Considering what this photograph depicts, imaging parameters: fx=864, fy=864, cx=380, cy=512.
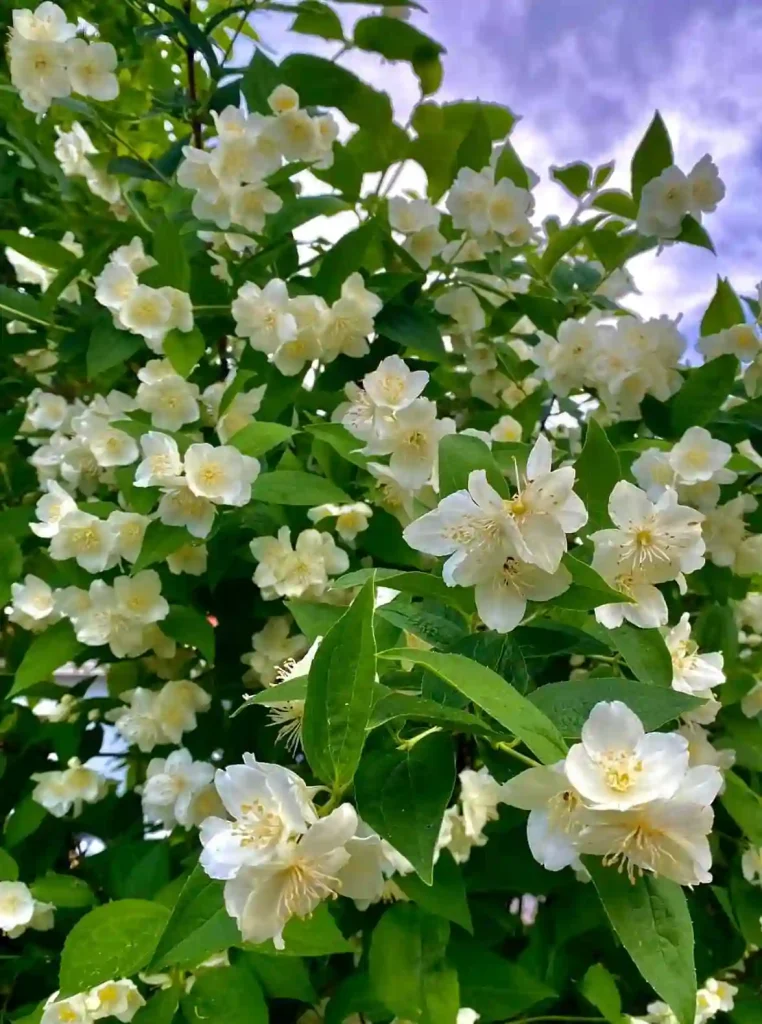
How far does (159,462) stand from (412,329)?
1.22 feet

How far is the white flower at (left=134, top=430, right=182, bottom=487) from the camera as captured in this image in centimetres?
84

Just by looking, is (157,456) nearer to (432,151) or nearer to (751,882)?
(432,151)

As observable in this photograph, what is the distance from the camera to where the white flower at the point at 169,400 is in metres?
0.99

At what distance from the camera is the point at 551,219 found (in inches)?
51.6

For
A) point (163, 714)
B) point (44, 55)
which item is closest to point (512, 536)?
point (163, 714)

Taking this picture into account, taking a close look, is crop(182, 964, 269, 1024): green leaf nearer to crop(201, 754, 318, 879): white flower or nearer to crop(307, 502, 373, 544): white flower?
crop(201, 754, 318, 879): white flower

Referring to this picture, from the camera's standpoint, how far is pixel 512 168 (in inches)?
46.1

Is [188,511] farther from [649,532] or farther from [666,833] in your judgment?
[666,833]

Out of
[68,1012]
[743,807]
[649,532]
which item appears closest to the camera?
[649,532]

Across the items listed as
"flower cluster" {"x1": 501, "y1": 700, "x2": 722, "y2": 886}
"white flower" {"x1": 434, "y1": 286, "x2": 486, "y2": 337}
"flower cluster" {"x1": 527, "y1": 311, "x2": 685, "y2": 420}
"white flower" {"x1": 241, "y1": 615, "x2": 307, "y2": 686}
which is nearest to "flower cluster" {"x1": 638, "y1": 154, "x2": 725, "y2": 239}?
"flower cluster" {"x1": 527, "y1": 311, "x2": 685, "y2": 420}

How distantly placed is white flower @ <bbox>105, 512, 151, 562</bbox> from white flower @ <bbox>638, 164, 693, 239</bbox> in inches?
28.2

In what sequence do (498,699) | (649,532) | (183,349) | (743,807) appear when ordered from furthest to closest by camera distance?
1. (183,349)
2. (743,807)
3. (649,532)
4. (498,699)

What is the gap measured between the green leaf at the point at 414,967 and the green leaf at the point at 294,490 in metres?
0.39

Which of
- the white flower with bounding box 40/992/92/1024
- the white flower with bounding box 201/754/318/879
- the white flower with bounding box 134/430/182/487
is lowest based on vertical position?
the white flower with bounding box 40/992/92/1024
